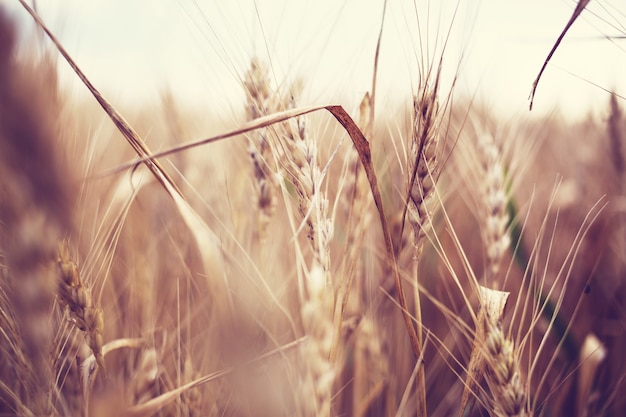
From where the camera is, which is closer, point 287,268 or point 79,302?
point 79,302

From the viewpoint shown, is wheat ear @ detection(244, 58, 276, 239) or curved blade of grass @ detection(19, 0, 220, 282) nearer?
curved blade of grass @ detection(19, 0, 220, 282)

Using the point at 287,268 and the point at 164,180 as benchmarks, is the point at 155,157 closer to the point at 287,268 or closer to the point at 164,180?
the point at 164,180

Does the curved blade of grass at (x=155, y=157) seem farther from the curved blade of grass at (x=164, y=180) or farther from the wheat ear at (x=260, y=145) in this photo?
the wheat ear at (x=260, y=145)

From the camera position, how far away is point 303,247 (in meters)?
0.81

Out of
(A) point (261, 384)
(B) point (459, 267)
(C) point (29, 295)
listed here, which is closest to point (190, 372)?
(A) point (261, 384)

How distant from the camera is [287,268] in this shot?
766mm

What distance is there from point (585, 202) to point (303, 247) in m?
0.72

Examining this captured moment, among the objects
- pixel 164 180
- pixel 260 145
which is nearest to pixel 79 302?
pixel 164 180

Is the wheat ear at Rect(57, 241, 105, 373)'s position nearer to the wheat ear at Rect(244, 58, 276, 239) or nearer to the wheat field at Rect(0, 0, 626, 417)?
the wheat field at Rect(0, 0, 626, 417)

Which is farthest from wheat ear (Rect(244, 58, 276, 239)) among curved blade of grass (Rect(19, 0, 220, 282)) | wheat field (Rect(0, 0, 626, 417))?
curved blade of grass (Rect(19, 0, 220, 282))

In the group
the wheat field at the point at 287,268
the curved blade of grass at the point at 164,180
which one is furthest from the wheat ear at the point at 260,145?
the curved blade of grass at the point at 164,180

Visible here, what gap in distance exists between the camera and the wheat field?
0.35m

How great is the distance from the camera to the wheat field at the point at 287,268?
13.9 inches

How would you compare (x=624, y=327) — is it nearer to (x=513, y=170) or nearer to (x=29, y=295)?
(x=513, y=170)
